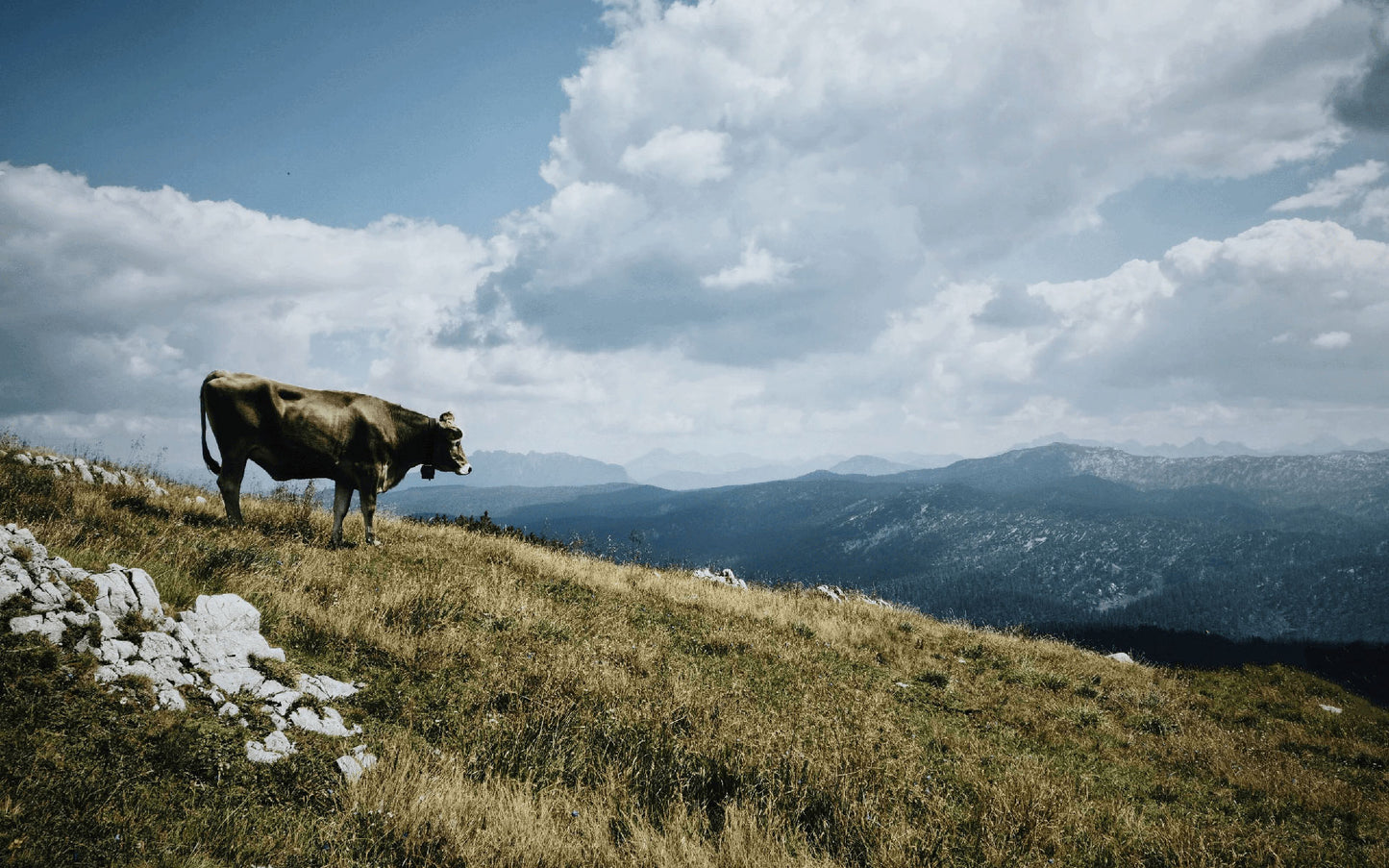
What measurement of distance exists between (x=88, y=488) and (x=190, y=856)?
11327 millimetres

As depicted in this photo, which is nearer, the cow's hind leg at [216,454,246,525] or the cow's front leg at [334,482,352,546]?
the cow's hind leg at [216,454,246,525]

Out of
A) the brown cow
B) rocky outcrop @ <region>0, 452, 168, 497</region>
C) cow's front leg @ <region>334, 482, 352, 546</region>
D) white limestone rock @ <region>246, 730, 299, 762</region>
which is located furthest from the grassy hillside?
rocky outcrop @ <region>0, 452, 168, 497</region>

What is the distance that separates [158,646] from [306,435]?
22.4 ft

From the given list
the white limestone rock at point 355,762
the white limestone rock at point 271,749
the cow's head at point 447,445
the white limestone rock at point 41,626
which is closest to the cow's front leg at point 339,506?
the cow's head at point 447,445

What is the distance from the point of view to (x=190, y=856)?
3238 mm

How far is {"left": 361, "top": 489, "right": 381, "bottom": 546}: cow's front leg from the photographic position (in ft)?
38.8

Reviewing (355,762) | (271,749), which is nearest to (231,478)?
(271,749)

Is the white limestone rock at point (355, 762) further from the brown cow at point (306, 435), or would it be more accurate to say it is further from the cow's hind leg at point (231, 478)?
the cow's hind leg at point (231, 478)

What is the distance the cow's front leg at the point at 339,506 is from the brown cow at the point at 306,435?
16mm

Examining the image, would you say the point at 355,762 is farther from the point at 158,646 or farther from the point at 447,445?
the point at 447,445

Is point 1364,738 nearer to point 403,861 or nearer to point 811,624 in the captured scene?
point 811,624

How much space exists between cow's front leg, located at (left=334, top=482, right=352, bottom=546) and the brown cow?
2cm

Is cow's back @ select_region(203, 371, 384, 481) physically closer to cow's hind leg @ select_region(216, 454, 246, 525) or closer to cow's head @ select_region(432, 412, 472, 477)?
cow's hind leg @ select_region(216, 454, 246, 525)

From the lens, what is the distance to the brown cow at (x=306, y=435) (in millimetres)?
10648
